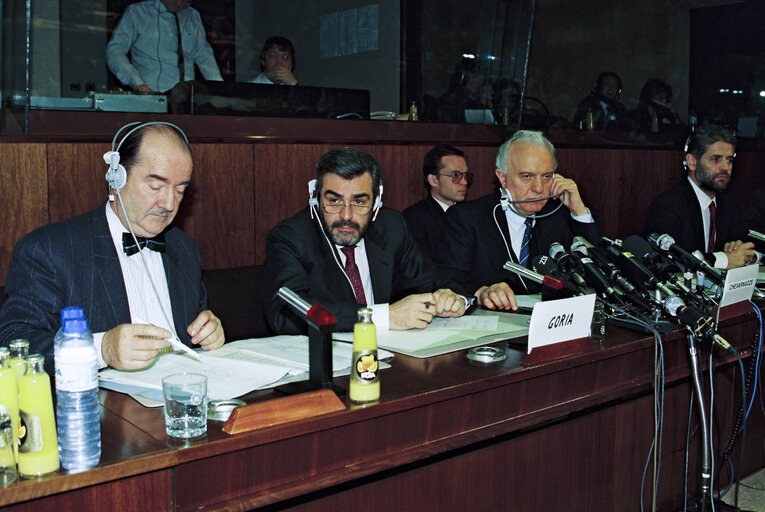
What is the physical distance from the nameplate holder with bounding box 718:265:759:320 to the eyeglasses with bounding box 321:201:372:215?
1.13m

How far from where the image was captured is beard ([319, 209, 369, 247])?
2.33 meters

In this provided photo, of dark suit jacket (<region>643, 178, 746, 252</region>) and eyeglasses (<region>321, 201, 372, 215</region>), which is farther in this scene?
dark suit jacket (<region>643, 178, 746, 252</region>)

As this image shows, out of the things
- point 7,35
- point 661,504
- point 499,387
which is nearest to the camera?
point 499,387

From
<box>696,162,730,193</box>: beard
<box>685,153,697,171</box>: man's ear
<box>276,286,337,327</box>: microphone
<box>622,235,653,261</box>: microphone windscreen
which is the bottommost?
<box>276,286,337,327</box>: microphone

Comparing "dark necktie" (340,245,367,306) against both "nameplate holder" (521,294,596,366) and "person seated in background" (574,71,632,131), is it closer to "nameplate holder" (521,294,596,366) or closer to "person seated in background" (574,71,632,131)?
"nameplate holder" (521,294,596,366)

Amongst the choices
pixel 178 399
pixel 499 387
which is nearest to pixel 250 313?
pixel 499 387

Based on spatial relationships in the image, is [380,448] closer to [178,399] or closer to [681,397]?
[178,399]

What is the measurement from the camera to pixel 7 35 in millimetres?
2688

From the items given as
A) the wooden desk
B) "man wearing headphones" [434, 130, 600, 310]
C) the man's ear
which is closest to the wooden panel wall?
the man's ear

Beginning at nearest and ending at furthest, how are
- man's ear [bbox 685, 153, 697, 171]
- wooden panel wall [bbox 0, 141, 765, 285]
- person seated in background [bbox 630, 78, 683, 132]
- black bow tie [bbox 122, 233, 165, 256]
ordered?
1. black bow tie [bbox 122, 233, 165, 256]
2. wooden panel wall [bbox 0, 141, 765, 285]
3. man's ear [bbox 685, 153, 697, 171]
4. person seated in background [bbox 630, 78, 683, 132]

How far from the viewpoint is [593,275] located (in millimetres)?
1952

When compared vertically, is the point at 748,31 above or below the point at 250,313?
above

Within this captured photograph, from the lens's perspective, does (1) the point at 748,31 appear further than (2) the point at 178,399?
Yes

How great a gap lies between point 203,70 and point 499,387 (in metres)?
4.03
